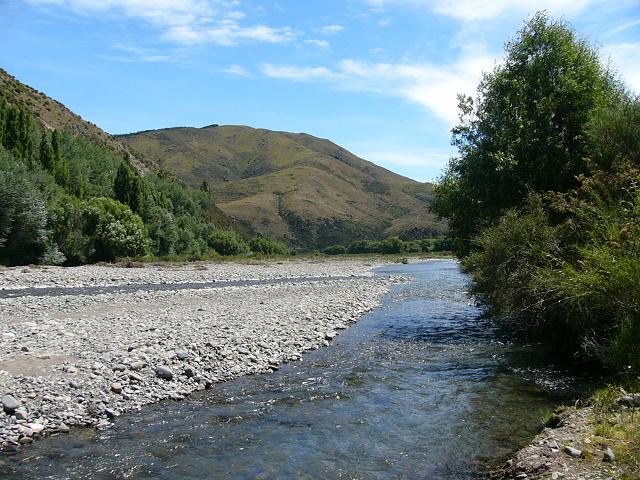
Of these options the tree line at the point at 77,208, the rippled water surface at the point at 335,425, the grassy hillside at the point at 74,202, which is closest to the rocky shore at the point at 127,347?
the rippled water surface at the point at 335,425

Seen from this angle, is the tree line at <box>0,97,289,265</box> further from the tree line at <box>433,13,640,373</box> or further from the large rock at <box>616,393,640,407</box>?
the large rock at <box>616,393,640,407</box>

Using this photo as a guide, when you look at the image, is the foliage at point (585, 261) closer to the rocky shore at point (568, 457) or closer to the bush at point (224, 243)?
the rocky shore at point (568, 457)

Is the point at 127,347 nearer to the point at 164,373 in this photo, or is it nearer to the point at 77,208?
the point at 164,373

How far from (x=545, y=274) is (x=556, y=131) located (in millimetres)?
12601

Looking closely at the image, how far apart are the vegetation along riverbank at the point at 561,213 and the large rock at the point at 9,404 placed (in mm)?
9898

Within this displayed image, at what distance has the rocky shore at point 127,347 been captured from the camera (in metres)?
11.2

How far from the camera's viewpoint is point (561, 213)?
752 inches

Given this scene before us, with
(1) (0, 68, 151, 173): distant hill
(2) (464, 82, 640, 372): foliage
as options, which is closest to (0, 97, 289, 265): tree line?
(1) (0, 68, 151, 173): distant hill

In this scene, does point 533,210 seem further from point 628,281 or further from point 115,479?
point 115,479

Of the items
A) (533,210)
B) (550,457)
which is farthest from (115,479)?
(533,210)

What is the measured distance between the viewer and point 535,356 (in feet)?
59.6

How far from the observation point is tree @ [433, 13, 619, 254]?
23.4 m

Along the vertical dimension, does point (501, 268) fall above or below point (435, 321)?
above

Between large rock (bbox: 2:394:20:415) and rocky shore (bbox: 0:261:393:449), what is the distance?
0.02 metres
